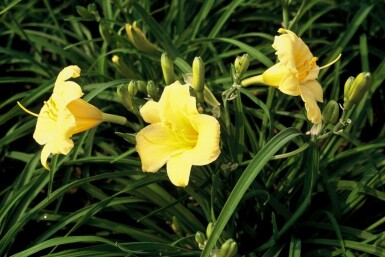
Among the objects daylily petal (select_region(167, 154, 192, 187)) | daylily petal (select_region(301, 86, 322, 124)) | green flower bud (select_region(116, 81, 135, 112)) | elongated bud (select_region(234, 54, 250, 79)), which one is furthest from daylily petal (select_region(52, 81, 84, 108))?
daylily petal (select_region(301, 86, 322, 124))

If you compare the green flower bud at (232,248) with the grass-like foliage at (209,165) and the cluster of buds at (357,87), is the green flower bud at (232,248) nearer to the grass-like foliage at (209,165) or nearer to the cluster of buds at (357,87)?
the grass-like foliage at (209,165)

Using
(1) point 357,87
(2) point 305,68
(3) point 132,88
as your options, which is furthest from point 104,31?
(1) point 357,87

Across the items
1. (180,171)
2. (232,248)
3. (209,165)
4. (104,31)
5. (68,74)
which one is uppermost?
(104,31)

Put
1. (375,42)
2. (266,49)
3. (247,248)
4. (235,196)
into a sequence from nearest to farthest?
(235,196), (247,248), (266,49), (375,42)

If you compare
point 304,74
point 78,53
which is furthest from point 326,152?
point 78,53

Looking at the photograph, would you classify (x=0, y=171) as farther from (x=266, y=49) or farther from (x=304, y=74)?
(x=304, y=74)

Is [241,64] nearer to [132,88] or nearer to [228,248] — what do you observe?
[132,88]
